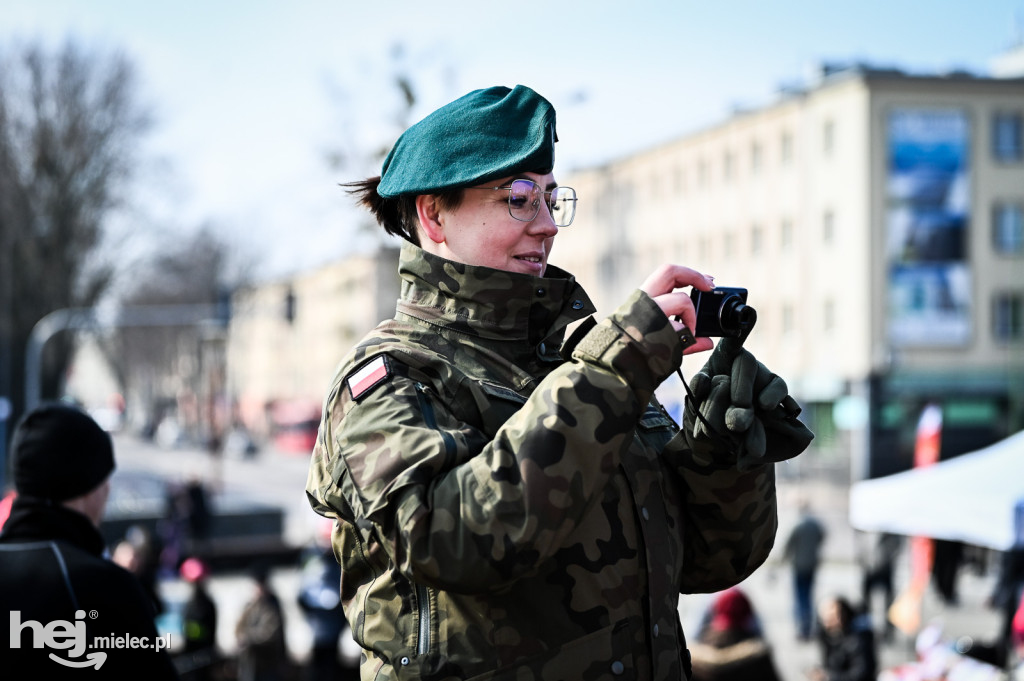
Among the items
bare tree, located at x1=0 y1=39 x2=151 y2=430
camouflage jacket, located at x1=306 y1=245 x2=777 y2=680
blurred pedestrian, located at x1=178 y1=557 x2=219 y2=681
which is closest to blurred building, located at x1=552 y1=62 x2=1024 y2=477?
bare tree, located at x1=0 y1=39 x2=151 y2=430

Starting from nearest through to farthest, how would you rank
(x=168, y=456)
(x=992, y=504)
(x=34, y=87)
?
1. (x=992, y=504)
2. (x=34, y=87)
3. (x=168, y=456)

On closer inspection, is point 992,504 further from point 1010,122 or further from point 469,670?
point 1010,122

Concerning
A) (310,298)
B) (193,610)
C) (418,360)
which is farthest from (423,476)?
(310,298)

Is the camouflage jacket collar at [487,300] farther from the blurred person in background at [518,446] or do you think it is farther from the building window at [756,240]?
the building window at [756,240]

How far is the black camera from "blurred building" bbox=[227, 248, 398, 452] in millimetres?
58440

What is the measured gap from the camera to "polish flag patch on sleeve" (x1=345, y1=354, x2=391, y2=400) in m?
2.04

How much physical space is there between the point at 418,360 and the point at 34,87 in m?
36.9

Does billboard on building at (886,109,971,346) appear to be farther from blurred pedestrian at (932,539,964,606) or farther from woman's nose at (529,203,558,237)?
woman's nose at (529,203,558,237)

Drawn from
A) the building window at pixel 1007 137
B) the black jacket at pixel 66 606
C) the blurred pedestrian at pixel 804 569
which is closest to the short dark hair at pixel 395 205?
the black jacket at pixel 66 606

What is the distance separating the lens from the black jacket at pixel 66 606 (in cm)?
308

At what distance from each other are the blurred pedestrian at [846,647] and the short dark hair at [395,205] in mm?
8969

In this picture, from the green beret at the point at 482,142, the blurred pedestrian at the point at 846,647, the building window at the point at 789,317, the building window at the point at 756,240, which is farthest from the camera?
the building window at the point at 756,240

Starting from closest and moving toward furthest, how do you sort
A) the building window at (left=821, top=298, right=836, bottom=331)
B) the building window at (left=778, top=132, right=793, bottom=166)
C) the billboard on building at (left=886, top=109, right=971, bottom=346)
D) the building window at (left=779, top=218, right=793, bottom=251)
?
the billboard on building at (left=886, top=109, right=971, bottom=346)
the building window at (left=821, top=298, right=836, bottom=331)
the building window at (left=778, top=132, right=793, bottom=166)
the building window at (left=779, top=218, right=793, bottom=251)

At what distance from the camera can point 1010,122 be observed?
153 ft
